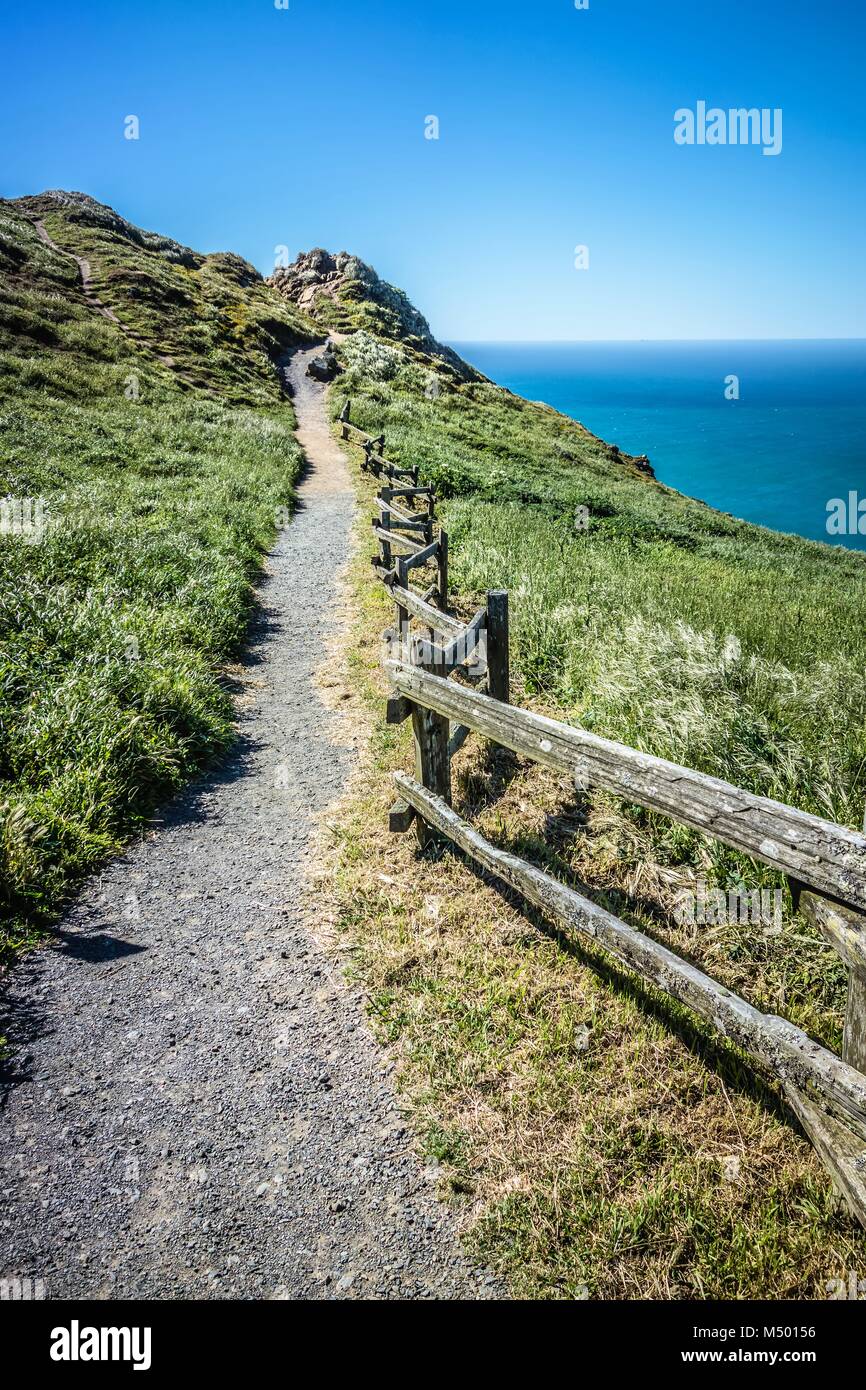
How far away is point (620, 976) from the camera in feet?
13.0

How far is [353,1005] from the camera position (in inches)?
161

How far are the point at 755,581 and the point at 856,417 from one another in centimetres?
23284

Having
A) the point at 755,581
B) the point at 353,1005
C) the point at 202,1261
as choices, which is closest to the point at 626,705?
the point at 353,1005

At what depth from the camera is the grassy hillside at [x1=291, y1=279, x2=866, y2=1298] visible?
2.79 meters

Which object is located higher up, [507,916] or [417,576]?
[417,576]

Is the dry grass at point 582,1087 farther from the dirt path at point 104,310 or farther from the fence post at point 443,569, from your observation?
the dirt path at point 104,310

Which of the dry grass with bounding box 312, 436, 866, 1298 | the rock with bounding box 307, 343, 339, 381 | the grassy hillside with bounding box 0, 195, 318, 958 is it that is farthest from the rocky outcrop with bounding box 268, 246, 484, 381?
the dry grass with bounding box 312, 436, 866, 1298

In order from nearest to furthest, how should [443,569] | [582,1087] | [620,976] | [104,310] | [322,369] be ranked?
[582,1087], [620,976], [443,569], [104,310], [322,369]

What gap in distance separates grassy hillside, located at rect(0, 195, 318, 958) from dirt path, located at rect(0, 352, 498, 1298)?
71 centimetres

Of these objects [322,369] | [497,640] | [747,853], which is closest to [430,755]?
[497,640]

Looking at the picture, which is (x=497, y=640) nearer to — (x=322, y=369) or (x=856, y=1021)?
(x=856, y=1021)

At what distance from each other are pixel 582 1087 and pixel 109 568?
9.87 metres

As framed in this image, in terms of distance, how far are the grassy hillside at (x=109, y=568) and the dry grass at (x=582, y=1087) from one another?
224cm
